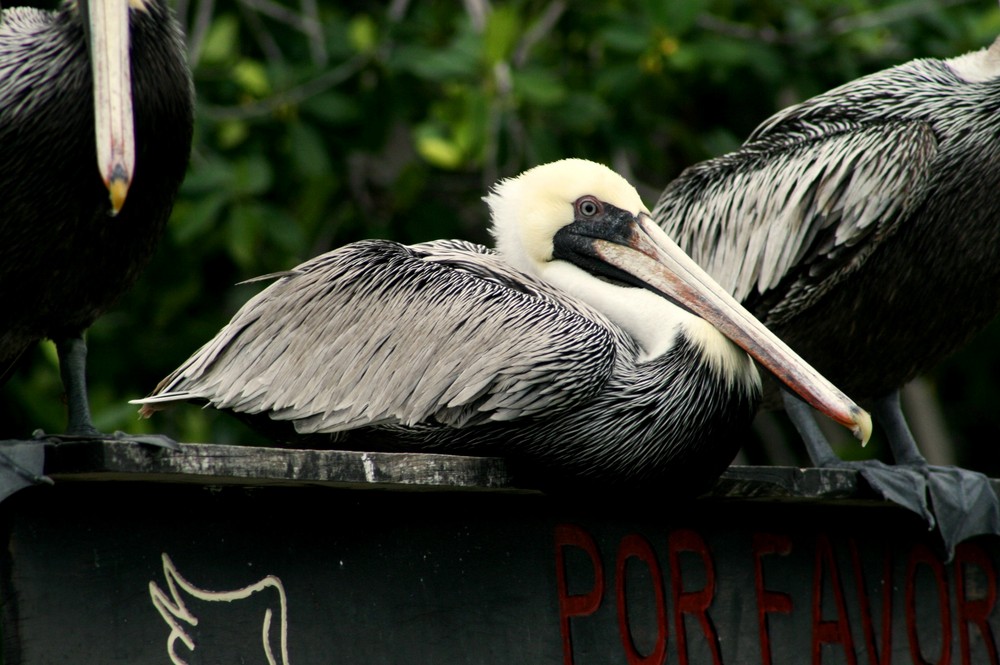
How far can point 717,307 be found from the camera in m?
2.56

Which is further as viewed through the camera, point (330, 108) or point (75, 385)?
point (330, 108)

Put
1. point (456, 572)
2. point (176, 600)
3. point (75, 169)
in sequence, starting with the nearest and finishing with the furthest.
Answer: point (176, 600)
point (456, 572)
point (75, 169)

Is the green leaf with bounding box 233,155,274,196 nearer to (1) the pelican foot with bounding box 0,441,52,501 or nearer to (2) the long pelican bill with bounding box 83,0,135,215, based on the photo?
(2) the long pelican bill with bounding box 83,0,135,215

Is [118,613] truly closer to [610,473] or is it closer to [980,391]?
[610,473]

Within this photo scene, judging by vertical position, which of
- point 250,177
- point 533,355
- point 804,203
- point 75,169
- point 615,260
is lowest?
point 533,355

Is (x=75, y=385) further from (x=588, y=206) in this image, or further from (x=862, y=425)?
(x=862, y=425)

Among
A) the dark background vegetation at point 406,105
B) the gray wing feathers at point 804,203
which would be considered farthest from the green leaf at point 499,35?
the gray wing feathers at point 804,203

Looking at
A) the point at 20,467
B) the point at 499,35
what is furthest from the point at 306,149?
the point at 20,467

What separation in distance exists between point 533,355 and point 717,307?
46 centimetres

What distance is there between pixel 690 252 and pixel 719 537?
1.03m

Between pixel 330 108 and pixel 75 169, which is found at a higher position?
pixel 330 108

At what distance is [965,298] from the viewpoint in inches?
126

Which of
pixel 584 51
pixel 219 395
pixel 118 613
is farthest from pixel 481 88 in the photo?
pixel 118 613

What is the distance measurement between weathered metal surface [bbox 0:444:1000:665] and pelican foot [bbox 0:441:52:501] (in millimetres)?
33
